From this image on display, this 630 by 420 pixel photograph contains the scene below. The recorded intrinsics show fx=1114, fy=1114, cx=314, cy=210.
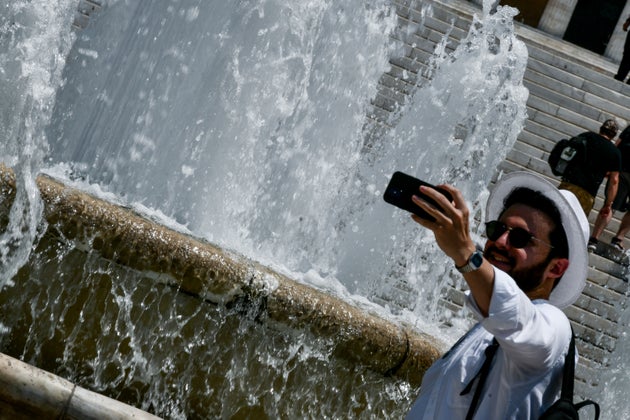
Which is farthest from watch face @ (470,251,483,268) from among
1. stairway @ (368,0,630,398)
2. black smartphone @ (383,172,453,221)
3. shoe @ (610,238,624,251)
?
shoe @ (610,238,624,251)

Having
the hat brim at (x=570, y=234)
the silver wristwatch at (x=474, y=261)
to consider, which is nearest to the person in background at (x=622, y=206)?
the hat brim at (x=570, y=234)

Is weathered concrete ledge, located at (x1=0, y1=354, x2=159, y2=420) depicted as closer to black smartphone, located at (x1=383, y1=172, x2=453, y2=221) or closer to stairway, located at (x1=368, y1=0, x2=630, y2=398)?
black smartphone, located at (x1=383, y1=172, x2=453, y2=221)

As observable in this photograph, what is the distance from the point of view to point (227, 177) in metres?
6.75

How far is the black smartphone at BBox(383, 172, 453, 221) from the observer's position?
2.06 m

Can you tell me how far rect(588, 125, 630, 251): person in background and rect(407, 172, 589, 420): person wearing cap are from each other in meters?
8.14

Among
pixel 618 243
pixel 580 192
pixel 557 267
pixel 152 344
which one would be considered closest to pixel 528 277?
pixel 557 267

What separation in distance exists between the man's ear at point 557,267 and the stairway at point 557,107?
6610 mm

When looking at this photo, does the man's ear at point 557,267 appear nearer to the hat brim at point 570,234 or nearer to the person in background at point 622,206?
the hat brim at point 570,234

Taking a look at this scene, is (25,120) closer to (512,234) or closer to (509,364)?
(512,234)

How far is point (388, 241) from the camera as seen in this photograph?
754 cm

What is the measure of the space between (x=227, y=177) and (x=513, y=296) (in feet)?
15.9

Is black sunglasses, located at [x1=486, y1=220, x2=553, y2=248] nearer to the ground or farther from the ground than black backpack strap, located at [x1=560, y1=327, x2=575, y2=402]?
farther from the ground

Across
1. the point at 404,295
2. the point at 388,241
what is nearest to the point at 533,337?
the point at 388,241

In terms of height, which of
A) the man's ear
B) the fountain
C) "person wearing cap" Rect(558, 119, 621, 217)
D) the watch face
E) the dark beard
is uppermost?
"person wearing cap" Rect(558, 119, 621, 217)
